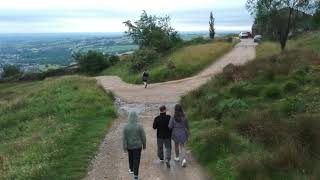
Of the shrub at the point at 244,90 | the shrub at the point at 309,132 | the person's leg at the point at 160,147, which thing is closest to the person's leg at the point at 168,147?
the person's leg at the point at 160,147

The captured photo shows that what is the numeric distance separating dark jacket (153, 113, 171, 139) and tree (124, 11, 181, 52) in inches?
1655

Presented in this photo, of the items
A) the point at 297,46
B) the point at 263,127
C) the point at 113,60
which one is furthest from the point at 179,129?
the point at 113,60

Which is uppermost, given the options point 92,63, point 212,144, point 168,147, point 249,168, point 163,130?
point 163,130

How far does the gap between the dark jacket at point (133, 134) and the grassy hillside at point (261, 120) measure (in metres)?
2.18

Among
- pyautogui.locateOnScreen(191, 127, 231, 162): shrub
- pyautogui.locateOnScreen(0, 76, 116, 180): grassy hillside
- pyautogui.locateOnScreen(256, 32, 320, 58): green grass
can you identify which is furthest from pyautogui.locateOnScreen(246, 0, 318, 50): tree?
pyautogui.locateOnScreen(191, 127, 231, 162): shrub

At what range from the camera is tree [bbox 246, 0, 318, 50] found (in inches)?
1866

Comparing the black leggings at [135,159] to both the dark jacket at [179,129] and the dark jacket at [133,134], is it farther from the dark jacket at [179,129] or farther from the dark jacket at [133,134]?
the dark jacket at [179,129]

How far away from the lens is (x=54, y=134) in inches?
783

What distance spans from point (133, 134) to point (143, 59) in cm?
3891

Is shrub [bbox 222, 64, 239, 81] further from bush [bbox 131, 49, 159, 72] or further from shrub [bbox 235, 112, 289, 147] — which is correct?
bush [bbox 131, 49, 159, 72]

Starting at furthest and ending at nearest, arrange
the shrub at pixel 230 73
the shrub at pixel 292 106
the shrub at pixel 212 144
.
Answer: the shrub at pixel 230 73, the shrub at pixel 292 106, the shrub at pixel 212 144

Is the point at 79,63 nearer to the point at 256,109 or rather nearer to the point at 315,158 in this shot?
the point at 256,109

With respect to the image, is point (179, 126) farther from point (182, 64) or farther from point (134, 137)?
point (182, 64)

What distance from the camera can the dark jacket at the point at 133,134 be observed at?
13.5m
